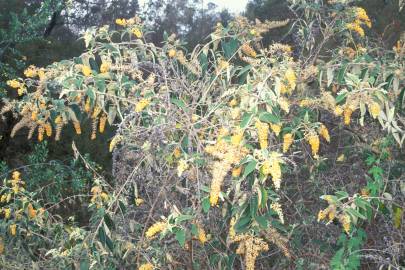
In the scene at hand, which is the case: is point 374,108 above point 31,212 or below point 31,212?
above

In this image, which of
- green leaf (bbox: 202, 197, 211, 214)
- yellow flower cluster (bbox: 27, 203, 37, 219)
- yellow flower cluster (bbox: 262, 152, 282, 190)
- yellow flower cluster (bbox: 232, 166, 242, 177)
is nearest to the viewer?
yellow flower cluster (bbox: 262, 152, 282, 190)

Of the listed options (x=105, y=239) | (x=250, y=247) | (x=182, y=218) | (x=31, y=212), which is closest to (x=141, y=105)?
(x=182, y=218)

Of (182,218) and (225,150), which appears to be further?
(182,218)

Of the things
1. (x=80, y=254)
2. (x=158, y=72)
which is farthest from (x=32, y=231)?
(x=158, y=72)

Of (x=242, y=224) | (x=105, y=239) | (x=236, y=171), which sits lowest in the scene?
(x=105, y=239)

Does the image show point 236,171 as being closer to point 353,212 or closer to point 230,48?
point 353,212

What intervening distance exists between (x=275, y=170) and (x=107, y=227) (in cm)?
94

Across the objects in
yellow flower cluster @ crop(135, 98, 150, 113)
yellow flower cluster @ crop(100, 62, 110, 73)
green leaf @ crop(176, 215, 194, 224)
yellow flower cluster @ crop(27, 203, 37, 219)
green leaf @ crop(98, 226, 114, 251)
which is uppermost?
yellow flower cluster @ crop(100, 62, 110, 73)

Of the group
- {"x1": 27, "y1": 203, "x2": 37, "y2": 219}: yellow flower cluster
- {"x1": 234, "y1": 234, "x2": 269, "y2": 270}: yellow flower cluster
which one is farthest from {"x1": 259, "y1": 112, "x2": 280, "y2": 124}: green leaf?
{"x1": 27, "y1": 203, "x2": 37, "y2": 219}: yellow flower cluster

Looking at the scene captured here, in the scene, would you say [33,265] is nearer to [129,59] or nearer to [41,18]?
[129,59]

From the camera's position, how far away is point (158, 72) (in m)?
2.48

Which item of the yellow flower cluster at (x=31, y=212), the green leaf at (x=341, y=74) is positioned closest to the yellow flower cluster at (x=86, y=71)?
the green leaf at (x=341, y=74)

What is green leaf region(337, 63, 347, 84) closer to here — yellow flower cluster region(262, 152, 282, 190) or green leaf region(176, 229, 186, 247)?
A: yellow flower cluster region(262, 152, 282, 190)

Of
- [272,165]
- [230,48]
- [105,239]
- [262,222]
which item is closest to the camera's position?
[272,165]
